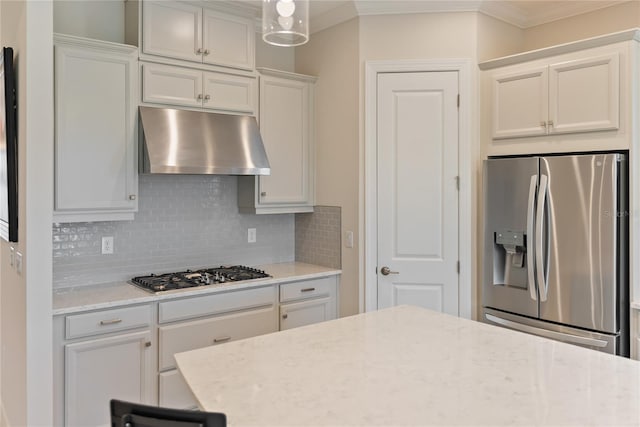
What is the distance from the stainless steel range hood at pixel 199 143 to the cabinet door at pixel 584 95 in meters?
1.88

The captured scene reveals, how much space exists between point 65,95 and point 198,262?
1449 millimetres

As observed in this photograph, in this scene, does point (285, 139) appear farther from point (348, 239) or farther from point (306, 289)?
point (306, 289)

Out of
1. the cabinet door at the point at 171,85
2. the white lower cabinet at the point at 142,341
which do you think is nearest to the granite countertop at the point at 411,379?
the white lower cabinet at the point at 142,341

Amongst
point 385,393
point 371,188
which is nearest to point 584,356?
point 385,393

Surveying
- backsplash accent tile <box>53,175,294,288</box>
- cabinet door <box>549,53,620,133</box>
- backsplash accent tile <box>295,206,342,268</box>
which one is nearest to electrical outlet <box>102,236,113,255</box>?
backsplash accent tile <box>53,175,294,288</box>

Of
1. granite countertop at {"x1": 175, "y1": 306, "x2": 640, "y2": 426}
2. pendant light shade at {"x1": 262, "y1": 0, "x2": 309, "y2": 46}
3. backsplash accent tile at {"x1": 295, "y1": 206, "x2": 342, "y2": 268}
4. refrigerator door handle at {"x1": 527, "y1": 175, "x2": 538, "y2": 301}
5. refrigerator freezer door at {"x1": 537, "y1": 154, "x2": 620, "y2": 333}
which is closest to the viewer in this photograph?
Answer: granite countertop at {"x1": 175, "y1": 306, "x2": 640, "y2": 426}

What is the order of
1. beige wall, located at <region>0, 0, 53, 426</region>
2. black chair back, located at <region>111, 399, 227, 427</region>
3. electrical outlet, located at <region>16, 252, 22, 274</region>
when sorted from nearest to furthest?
black chair back, located at <region>111, 399, 227, 427</region> < beige wall, located at <region>0, 0, 53, 426</region> < electrical outlet, located at <region>16, 252, 22, 274</region>

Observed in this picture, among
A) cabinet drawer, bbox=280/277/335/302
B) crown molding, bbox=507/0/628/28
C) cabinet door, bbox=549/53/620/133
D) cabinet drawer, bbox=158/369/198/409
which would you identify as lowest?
cabinet drawer, bbox=158/369/198/409

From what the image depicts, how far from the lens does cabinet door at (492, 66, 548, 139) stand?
3131 mm

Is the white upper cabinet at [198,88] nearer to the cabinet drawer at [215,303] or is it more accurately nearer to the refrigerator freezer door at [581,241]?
the cabinet drawer at [215,303]

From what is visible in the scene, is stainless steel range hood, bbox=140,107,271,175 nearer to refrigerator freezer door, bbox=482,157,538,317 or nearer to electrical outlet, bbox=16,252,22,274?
electrical outlet, bbox=16,252,22,274

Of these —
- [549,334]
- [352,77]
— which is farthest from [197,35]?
[549,334]

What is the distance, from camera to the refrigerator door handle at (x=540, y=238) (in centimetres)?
302

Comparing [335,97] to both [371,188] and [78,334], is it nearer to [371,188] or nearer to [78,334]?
[371,188]
